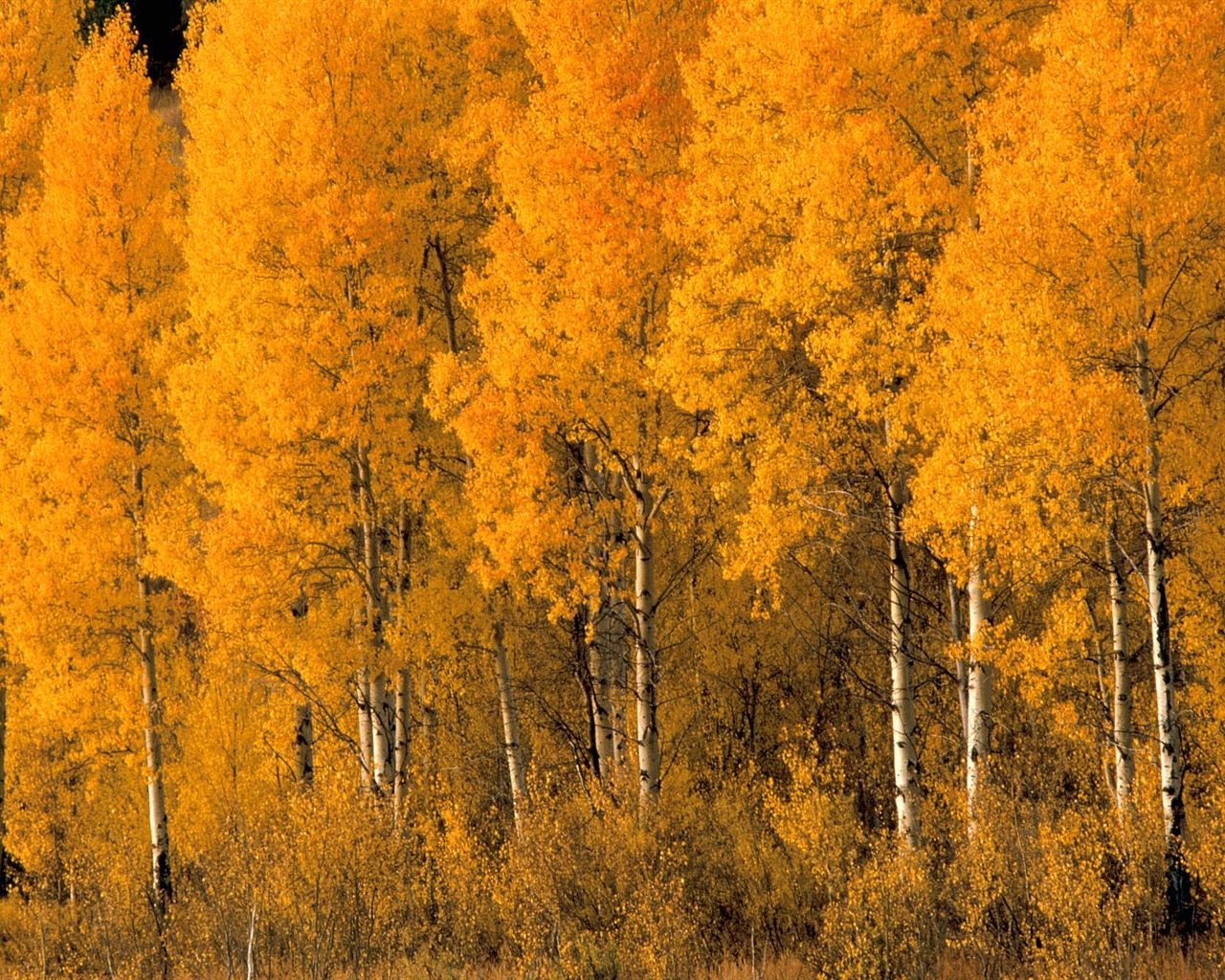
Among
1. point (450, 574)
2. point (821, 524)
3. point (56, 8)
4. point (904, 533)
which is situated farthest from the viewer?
point (56, 8)

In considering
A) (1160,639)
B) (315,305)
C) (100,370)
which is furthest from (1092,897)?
(100,370)

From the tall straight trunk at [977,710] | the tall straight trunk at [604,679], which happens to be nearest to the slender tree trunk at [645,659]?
the tall straight trunk at [604,679]

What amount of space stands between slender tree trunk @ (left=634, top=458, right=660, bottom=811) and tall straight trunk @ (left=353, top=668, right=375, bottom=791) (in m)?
3.68

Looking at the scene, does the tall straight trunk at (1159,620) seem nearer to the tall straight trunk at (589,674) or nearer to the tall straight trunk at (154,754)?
the tall straight trunk at (589,674)

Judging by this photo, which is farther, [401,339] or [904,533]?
[401,339]

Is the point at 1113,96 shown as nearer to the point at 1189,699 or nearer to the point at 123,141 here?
the point at 1189,699

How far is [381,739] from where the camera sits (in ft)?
58.0

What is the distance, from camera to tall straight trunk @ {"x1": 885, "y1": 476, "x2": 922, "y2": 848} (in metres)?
13.6

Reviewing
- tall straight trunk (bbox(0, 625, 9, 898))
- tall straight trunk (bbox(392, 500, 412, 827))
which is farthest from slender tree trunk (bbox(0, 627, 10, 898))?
tall straight trunk (bbox(392, 500, 412, 827))

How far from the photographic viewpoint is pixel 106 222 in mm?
18938

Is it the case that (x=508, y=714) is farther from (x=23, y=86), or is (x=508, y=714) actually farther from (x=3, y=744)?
(x=23, y=86)

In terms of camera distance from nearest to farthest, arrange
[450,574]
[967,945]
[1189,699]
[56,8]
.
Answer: [967,945] < [1189,699] < [450,574] < [56,8]

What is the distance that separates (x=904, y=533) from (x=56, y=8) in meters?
18.6

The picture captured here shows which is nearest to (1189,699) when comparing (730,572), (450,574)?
(730,572)
